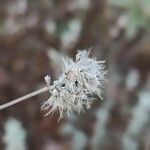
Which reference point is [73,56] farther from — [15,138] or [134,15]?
[15,138]

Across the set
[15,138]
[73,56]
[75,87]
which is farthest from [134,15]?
[75,87]

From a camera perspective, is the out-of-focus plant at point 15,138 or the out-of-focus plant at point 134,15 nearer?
the out-of-focus plant at point 15,138

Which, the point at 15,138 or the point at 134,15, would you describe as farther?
the point at 134,15

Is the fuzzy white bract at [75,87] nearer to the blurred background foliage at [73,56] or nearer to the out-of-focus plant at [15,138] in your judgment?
the out-of-focus plant at [15,138]

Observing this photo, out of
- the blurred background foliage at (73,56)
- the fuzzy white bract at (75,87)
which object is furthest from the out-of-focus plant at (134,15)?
the fuzzy white bract at (75,87)

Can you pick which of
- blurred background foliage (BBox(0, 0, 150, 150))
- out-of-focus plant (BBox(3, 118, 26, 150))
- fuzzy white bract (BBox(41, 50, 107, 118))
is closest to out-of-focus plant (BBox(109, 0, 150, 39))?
blurred background foliage (BBox(0, 0, 150, 150))

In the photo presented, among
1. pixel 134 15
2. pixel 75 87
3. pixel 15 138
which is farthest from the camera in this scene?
pixel 134 15

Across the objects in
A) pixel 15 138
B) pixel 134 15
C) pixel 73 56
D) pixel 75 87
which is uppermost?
→ pixel 134 15

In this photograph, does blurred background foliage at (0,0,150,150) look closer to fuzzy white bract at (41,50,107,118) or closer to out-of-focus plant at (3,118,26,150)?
out-of-focus plant at (3,118,26,150)
